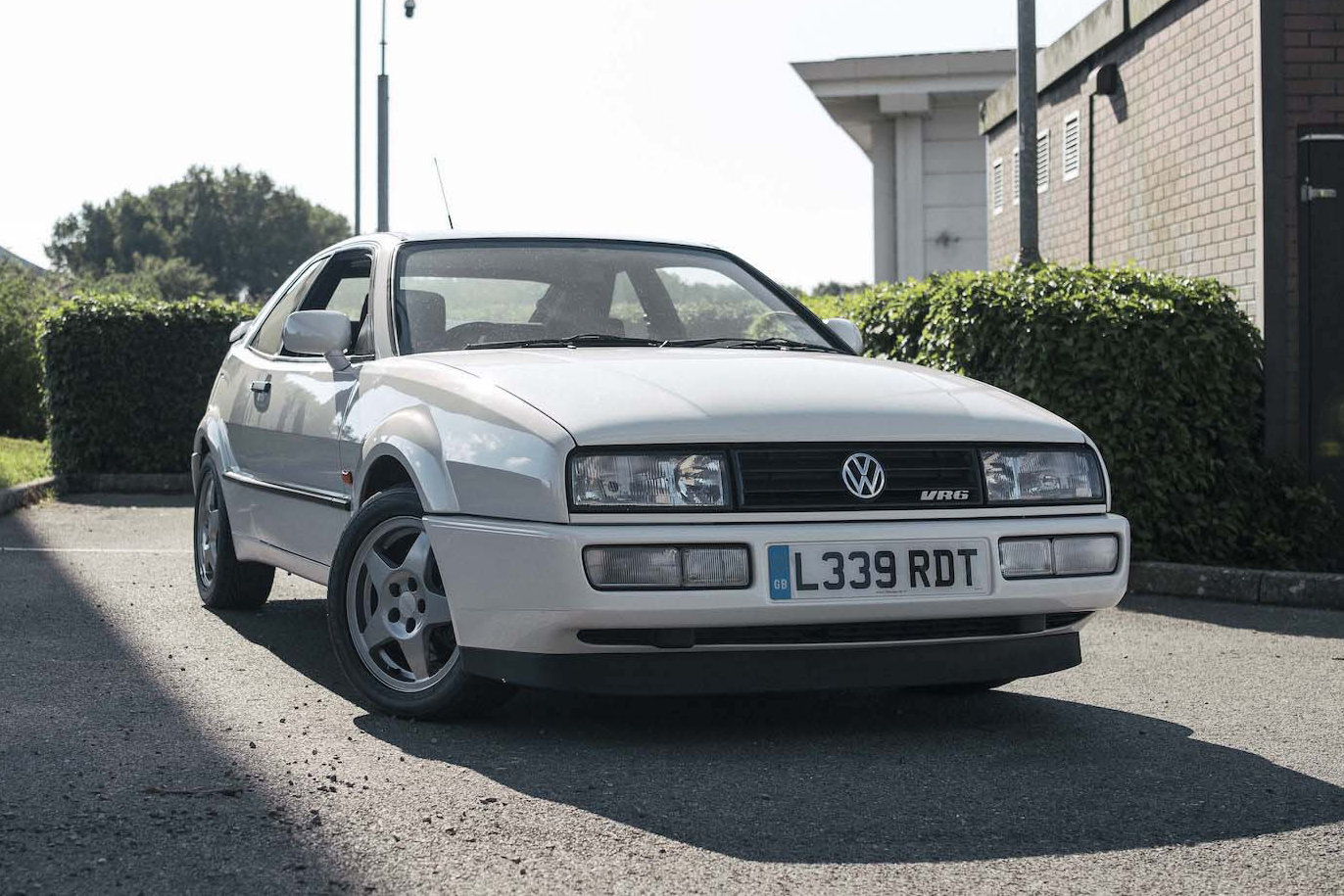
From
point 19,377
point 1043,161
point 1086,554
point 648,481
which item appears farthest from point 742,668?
point 19,377

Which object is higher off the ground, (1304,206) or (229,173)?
(229,173)

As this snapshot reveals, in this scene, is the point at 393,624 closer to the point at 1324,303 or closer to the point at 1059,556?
the point at 1059,556

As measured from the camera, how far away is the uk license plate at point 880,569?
4.32 metres

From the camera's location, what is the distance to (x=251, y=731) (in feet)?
15.5

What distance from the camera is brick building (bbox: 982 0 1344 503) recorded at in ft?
30.2

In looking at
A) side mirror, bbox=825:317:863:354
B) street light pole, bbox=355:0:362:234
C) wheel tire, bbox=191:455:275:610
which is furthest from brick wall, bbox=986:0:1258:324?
street light pole, bbox=355:0:362:234

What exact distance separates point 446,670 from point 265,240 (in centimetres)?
11214

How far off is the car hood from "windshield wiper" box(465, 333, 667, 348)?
191mm

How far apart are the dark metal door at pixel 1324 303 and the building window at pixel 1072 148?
454cm

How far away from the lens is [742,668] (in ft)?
14.5

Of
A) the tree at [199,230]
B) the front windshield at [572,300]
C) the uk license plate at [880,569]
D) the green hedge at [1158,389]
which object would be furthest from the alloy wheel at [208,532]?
the tree at [199,230]

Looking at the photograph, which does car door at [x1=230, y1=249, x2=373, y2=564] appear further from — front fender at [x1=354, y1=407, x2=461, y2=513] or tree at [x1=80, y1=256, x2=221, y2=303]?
tree at [x1=80, y1=256, x2=221, y2=303]

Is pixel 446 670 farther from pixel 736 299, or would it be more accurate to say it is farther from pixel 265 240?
pixel 265 240

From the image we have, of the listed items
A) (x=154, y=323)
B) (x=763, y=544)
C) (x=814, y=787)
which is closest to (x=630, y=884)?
(x=814, y=787)
